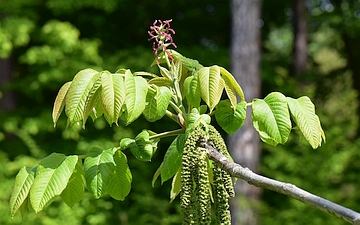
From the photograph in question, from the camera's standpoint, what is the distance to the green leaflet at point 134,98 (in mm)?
1636

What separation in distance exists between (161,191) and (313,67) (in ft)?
13.5

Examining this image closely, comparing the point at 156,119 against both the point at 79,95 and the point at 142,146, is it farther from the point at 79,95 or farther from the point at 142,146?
the point at 79,95

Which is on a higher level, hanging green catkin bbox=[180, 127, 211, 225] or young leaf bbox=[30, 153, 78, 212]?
hanging green catkin bbox=[180, 127, 211, 225]

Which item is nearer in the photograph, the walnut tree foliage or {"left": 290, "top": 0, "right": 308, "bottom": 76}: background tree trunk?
the walnut tree foliage

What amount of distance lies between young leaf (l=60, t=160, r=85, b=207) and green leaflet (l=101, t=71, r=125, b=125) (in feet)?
0.99

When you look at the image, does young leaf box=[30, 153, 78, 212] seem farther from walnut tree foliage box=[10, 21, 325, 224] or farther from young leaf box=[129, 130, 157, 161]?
young leaf box=[129, 130, 157, 161]

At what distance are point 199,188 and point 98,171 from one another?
417 millimetres

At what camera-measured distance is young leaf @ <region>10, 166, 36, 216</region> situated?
5.78 ft

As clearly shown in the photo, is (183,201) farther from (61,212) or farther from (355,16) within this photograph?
(355,16)

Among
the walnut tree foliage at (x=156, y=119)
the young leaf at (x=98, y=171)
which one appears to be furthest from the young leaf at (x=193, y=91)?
the young leaf at (x=98, y=171)

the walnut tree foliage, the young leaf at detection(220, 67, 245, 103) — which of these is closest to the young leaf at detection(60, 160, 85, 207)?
the walnut tree foliage

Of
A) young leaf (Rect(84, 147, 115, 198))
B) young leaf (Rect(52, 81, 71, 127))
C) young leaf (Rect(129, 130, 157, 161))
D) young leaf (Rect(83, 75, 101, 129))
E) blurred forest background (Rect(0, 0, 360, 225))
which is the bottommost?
blurred forest background (Rect(0, 0, 360, 225))

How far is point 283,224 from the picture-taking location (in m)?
8.07

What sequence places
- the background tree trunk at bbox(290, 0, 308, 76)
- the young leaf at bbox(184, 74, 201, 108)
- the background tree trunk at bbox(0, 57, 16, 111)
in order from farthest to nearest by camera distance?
the background tree trunk at bbox(290, 0, 308, 76) < the background tree trunk at bbox(0, 57, 16, 111) < the young leaf at bbox(184, 74, 201, 108)
